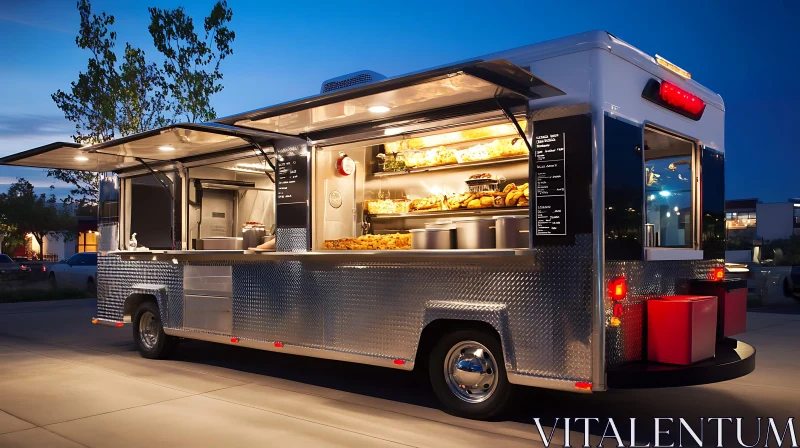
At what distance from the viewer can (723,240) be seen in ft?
23.9

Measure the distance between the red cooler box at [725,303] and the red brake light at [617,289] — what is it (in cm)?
140

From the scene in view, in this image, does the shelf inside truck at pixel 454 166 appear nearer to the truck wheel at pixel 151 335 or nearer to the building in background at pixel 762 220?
the truck wheel at pixel 151 335

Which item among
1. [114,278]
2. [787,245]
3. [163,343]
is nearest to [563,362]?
[163,343]

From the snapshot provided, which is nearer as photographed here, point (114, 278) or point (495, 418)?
point (495, 418)

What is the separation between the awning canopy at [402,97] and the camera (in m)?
5.42

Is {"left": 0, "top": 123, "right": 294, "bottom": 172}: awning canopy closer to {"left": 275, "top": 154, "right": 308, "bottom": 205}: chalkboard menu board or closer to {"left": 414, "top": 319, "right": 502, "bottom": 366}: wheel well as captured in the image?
{"left": 275, "top": 154, "right": 308, "bottom": 205}: chalkboard menu board

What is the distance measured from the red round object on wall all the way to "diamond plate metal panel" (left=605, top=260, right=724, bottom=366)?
3.78 m

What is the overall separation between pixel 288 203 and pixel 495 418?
3450 millimetres

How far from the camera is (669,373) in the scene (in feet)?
17.4

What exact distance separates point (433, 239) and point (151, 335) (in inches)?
200

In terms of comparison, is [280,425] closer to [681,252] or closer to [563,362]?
[563,362]

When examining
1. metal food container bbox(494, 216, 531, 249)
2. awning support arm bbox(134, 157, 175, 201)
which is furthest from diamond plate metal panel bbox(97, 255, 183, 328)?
metal food container bbox(494, 216, 531, 249)

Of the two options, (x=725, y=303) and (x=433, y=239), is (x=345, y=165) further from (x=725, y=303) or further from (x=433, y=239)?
(x=725, y=303)

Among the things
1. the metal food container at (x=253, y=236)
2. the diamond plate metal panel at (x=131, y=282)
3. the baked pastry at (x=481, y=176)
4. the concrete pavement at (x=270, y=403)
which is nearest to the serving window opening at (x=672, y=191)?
the concrete pavement at (x=270, y=403)
